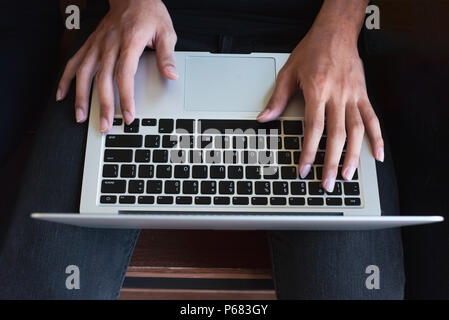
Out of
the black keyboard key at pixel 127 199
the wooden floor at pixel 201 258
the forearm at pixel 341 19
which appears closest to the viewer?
the black keyboard key at pixel 127 199

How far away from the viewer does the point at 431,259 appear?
1.90 feet

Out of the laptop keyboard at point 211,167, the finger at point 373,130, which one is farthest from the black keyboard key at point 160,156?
the finger at point 373,130

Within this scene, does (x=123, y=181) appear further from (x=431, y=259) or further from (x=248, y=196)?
(x=431, y=259)

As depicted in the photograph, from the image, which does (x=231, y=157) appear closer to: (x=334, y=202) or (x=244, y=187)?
(x=244, y=187)

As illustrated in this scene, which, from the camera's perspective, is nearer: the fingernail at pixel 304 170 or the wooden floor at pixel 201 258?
the fingernail at pixel 304 170

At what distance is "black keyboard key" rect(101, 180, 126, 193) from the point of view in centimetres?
52

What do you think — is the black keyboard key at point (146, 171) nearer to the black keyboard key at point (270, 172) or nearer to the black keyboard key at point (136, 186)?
the black keyboard key at point (136, 186)

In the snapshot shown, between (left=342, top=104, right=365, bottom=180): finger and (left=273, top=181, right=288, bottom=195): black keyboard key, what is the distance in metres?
0.10

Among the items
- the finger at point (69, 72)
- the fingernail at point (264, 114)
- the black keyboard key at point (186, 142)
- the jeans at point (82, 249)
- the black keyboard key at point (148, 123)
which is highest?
the finger at point (69, 72)

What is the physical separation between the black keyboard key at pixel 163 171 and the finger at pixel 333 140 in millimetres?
246

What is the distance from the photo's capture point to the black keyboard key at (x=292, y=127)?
0.56m

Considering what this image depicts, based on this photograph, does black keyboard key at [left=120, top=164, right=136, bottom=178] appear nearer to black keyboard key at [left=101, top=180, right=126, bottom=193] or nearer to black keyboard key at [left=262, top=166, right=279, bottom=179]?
black keyboard key at [left=101, top=180, right=126, bottom=193]

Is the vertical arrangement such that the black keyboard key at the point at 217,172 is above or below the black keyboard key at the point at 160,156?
below

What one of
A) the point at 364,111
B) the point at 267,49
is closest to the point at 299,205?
the point at 364,111
